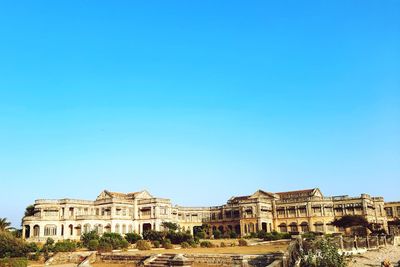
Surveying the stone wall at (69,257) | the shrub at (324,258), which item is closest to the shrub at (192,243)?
the stone wall at (69,257)

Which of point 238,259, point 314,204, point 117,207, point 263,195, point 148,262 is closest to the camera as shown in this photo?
point 238,259

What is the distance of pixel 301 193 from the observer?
272 ft

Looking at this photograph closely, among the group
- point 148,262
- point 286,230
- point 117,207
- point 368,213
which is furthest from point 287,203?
point 148,262

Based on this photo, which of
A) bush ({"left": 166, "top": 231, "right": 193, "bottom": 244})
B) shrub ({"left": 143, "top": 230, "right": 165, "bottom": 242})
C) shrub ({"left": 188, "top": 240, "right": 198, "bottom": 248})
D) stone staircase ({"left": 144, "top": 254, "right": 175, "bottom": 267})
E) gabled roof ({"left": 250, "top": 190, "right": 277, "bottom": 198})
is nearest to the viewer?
stone staircase ({"left": 144, "top": 254, "right": 175, "bottom": 267})

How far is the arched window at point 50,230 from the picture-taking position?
63838 millimetres

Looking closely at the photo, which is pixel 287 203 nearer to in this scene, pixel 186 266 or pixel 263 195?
pixel 263 195

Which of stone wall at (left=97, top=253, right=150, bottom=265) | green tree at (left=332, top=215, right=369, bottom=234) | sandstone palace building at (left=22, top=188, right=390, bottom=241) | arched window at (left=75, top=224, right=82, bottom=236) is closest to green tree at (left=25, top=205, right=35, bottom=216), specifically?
sandstone palace building at (left=22, top=188, right=390, bottom=241)

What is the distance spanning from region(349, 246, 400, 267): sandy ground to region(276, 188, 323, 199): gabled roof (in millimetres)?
40657

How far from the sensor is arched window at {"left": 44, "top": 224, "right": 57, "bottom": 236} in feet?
209

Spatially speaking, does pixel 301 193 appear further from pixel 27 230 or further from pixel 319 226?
pixel 27 230

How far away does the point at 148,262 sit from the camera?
103 ft

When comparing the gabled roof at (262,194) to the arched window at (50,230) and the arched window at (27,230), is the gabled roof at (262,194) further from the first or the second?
the arched window at (27,230)

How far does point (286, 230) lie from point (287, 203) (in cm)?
511

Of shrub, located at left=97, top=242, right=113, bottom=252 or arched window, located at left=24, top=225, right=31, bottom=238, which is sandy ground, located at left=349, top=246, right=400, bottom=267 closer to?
shrub, located at left=97, top=242, right=113, bottom=252
